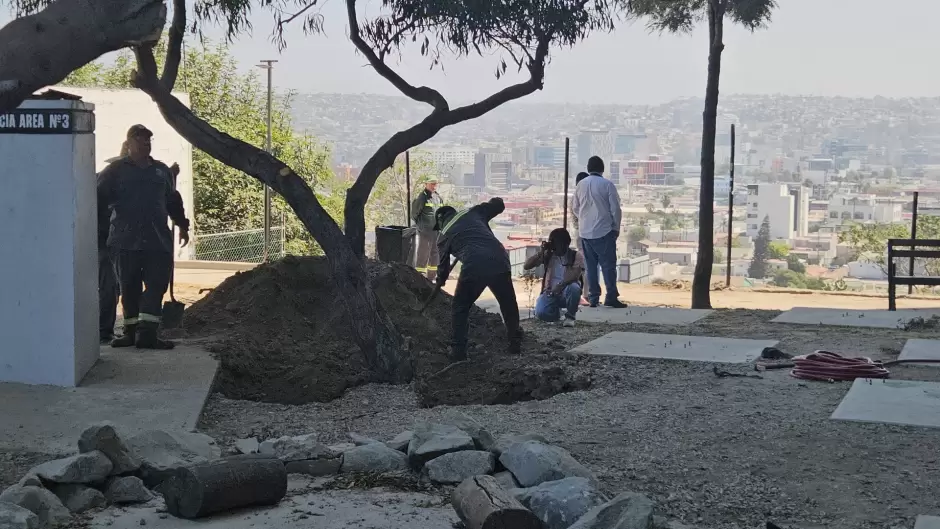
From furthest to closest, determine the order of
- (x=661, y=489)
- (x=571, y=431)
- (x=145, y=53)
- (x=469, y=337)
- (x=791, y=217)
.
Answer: (x=791, y=217) < (x=469, y=337) < (x=145, y=53) < (x=571, y=431) < (x=661, y=489)

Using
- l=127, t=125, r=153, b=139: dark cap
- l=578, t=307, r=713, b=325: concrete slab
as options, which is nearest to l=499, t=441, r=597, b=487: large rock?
l=127, t=125, r=153, b=139: dark cap

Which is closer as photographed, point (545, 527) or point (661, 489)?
point (545, 527)

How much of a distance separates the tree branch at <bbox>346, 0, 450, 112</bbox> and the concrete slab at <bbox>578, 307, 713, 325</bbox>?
369 centimetres

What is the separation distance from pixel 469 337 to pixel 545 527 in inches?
223

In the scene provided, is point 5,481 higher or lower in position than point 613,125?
lower

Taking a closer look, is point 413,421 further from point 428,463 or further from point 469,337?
point 469,337

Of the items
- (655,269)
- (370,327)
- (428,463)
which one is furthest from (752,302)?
(428,463)

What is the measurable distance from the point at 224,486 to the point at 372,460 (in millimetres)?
976

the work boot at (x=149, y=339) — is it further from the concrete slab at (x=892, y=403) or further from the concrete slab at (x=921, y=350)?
the concrete slab at (x=921, y=350)

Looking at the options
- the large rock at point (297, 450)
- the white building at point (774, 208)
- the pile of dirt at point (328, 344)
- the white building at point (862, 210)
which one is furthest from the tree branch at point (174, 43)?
the white building at point (862, 210)

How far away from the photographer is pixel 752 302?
17469mm

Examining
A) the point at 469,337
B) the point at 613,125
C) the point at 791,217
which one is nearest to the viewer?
the point at 469,337

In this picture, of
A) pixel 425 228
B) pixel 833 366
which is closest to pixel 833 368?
pixel 833 366

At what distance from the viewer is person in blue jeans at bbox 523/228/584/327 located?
11297mm
